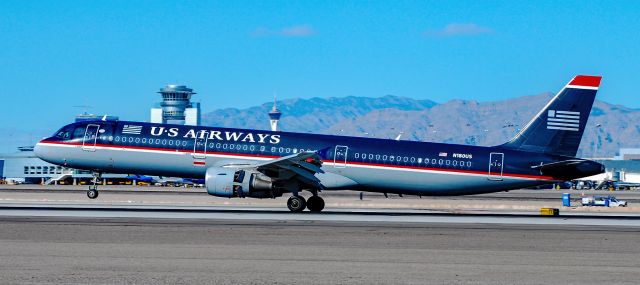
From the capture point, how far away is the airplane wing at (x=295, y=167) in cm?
4075

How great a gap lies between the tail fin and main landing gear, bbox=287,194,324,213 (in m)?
10.7

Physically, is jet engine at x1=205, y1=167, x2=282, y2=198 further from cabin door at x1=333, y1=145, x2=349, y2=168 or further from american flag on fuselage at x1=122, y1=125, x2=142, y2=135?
american flag on fuselage at x1=122, y1=125, x2=142, y2=135

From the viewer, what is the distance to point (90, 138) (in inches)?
1790

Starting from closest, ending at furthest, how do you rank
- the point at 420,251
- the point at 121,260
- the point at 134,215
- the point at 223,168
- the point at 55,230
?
the point at 121,260 → the point at 420,251 → the point at 55,230 → the point at 134,215 → the point at 223,168

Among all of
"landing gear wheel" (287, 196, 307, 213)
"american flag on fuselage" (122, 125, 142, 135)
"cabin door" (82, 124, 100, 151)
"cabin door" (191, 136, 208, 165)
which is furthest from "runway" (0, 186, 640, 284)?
"american flag on fuselage" (122, 125, 142, 135)

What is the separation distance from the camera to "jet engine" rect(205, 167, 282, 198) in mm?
40844

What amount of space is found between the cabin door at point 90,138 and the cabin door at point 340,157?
1187 centimetres

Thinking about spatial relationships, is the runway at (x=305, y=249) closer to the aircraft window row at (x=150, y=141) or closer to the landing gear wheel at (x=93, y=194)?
the aircraft window row at (x=150, y=141)

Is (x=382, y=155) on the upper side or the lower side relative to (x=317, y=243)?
upper

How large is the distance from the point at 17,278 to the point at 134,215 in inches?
773

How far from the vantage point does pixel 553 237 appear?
31.0 meters

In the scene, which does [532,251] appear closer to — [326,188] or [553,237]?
[553,237]

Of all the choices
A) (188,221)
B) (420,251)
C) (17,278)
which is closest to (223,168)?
(188,221)

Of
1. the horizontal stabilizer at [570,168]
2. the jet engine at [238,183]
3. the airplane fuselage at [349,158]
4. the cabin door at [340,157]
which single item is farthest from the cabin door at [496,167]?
the jet engine at [238,183]
